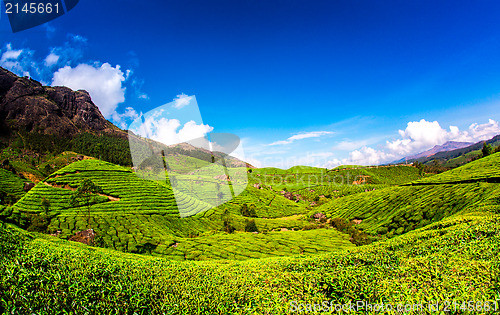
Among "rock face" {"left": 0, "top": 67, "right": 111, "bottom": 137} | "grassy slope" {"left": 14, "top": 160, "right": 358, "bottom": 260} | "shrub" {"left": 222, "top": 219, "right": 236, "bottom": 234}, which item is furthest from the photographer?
"rock face" {"left": 0, "top": 67, "right": 111, "bottom": 137}

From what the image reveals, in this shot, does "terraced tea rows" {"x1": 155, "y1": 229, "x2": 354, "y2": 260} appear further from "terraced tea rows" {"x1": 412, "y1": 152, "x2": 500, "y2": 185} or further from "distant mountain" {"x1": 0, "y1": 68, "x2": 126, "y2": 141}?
"distant mountain" {"x1": 0, "y1": 68, "x2": 126, "y2": 141}

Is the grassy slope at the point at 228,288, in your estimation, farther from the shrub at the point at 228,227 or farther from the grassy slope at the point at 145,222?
the shrub at the point at 228,227

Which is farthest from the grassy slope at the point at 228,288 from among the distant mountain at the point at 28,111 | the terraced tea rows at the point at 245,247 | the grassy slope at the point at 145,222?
the distant mountain at the point at 28,111

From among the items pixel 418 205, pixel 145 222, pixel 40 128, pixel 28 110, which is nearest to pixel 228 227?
pixel 145 222

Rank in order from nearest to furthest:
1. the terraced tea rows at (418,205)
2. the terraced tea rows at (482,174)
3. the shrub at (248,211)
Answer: the terraced tea rows at (418,205) → the terraced tea rows at (482,174) → the shrub at (248,211)

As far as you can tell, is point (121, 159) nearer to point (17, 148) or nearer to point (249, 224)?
point (17, 148)

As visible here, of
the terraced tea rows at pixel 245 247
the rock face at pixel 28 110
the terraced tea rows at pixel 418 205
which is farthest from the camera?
the rock face at pixel 28 110

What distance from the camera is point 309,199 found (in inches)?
4862

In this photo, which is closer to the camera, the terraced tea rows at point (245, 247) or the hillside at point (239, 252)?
the hillside at point (239, 252)

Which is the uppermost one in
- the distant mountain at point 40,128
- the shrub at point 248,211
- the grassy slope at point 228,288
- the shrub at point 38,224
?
the distant mountain at point 40,128

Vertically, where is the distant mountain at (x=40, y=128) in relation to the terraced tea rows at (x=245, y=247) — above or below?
above

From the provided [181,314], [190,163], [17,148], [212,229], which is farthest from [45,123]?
[181,314]

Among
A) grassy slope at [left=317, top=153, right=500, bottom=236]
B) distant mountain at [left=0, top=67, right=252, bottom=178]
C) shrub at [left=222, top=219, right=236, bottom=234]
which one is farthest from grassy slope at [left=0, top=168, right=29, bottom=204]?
grassy slope at [left=317, top=153, right=500, bottom=236]

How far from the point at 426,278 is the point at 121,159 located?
157m
